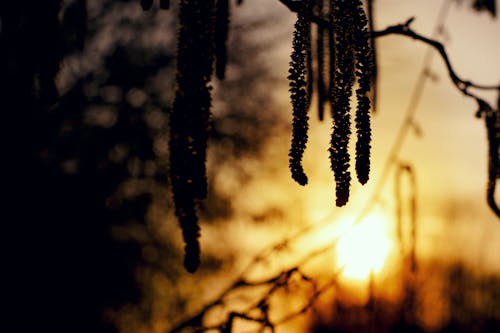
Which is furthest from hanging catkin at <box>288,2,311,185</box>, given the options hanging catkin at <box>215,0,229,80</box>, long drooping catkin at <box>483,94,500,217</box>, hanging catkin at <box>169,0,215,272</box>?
long drooping catkin at <box>483,94,500,217</box>

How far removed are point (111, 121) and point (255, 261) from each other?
4283 mm

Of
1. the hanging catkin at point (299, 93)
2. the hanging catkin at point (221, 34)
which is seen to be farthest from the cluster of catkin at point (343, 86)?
the hanging catkin at point (221, 34)

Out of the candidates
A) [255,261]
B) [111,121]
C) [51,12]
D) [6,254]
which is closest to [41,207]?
[6,254]

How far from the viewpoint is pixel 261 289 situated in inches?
87.9

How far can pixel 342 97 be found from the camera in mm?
766

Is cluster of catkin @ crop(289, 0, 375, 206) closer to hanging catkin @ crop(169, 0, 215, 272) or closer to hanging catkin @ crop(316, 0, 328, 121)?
hanging catkin @ crop(169, 0, 215, 272)

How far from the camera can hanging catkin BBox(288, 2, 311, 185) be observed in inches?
30.3

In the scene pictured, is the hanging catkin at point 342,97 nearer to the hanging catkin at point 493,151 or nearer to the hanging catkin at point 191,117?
the hanging catkin at point 191,117

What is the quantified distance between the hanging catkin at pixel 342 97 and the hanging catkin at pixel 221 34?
432 mm

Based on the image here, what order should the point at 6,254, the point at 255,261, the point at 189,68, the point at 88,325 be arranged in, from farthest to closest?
the point at 88,325
the point at 6,254
the point at 255,261
the point at 189,68

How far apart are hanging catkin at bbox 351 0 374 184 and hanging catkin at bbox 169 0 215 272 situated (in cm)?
24

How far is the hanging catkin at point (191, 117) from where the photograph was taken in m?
0.63

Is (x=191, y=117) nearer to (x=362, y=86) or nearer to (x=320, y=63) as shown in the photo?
(x=362, y=86)

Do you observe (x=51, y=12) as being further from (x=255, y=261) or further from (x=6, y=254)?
(x=6, y=254)
